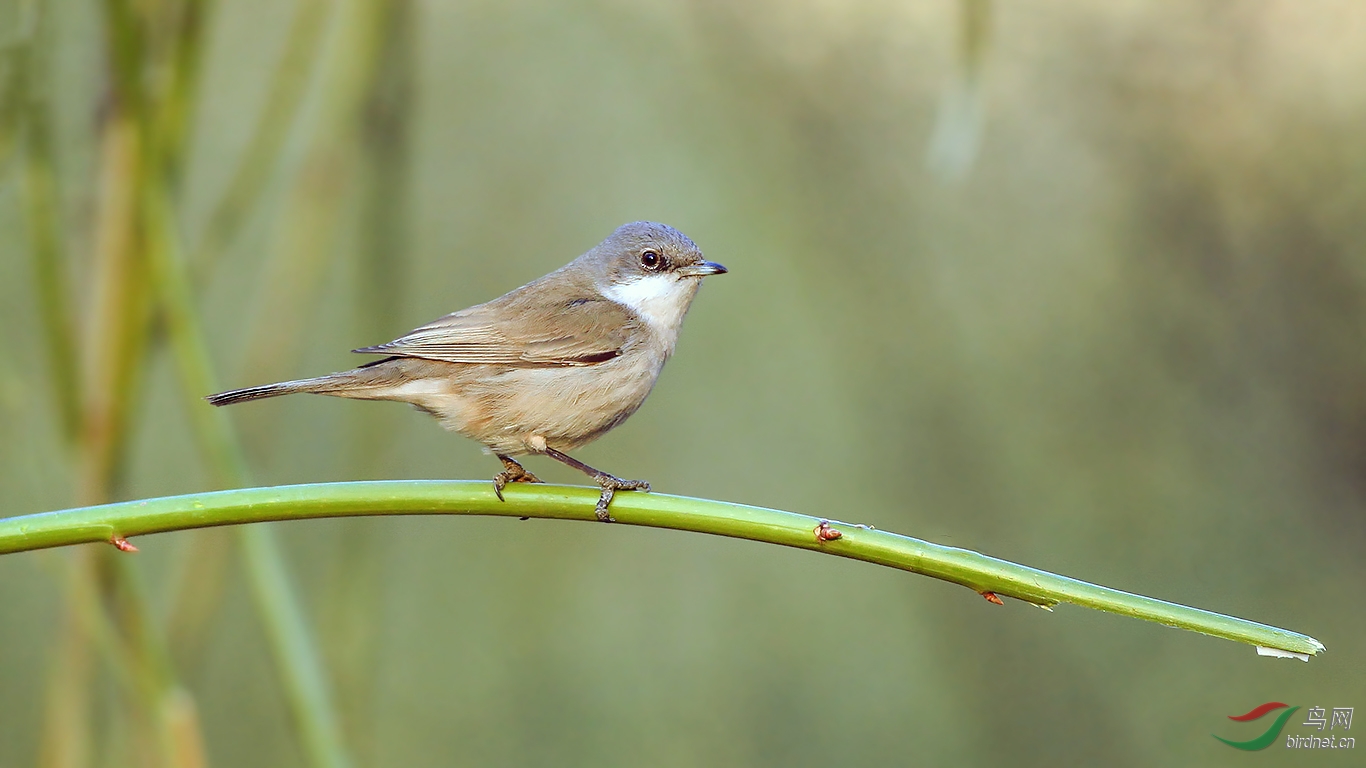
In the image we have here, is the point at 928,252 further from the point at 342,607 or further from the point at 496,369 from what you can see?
the point at 342,607

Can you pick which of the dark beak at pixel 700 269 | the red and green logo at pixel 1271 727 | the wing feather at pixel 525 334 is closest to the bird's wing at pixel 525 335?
the wing feather at pixel 525 334

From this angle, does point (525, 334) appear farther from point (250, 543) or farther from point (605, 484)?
point (250, 543)

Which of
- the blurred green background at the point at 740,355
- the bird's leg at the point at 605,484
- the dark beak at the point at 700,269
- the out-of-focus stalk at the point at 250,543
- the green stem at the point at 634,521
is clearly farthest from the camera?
the dark beak at the point at 700,269

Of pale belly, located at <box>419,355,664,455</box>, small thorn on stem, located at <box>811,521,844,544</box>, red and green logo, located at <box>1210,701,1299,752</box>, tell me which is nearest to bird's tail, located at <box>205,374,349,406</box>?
pale belly, located at <box>419,355,664,455</box>

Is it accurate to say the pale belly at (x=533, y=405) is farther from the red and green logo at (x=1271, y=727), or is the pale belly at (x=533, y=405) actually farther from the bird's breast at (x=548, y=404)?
the red and green logo at (x=1271, y=727)

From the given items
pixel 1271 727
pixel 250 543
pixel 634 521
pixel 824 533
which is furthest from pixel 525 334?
pixel 1271 727

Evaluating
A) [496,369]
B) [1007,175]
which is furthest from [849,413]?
[496,369]

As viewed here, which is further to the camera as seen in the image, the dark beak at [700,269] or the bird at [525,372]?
the dark beak at [700,269]
